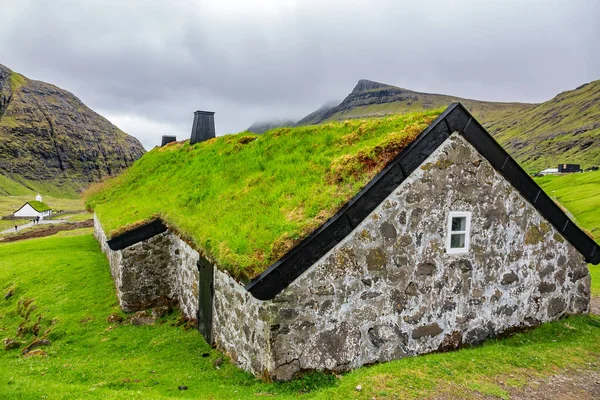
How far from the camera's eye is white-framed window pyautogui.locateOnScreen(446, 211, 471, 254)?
28.1ft

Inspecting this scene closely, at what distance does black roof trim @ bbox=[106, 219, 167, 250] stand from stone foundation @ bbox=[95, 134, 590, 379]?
420 centimetres

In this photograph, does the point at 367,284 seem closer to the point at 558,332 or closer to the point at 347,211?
the point at 347,211

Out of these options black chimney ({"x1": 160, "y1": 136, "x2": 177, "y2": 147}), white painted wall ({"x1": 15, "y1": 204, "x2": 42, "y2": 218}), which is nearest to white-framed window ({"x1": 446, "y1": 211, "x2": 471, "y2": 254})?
black chimney ({"x1": 160, "y1": 136, "x2": 177, "y2": 147})

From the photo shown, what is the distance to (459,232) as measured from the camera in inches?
341

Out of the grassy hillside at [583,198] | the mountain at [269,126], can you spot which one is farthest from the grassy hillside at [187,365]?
the grassy hillside at [583,198]

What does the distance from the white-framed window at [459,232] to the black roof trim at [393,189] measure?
4.53ft

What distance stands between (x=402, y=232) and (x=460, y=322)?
2.53m

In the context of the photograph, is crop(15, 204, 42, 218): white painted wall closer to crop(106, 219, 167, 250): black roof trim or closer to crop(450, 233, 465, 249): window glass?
crop(106, 219, 167, 250): black roof trim

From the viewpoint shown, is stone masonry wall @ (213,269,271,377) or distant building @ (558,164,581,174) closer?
stone masonry wall @ (213,269,271,377)

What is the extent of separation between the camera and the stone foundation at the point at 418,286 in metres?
7.25

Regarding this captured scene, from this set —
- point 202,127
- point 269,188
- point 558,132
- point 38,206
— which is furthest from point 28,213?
point 558,132

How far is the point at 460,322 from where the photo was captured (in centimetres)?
874

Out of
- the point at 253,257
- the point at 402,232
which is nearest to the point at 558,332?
the point at 402,232

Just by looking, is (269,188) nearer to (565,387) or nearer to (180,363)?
(180,363)
